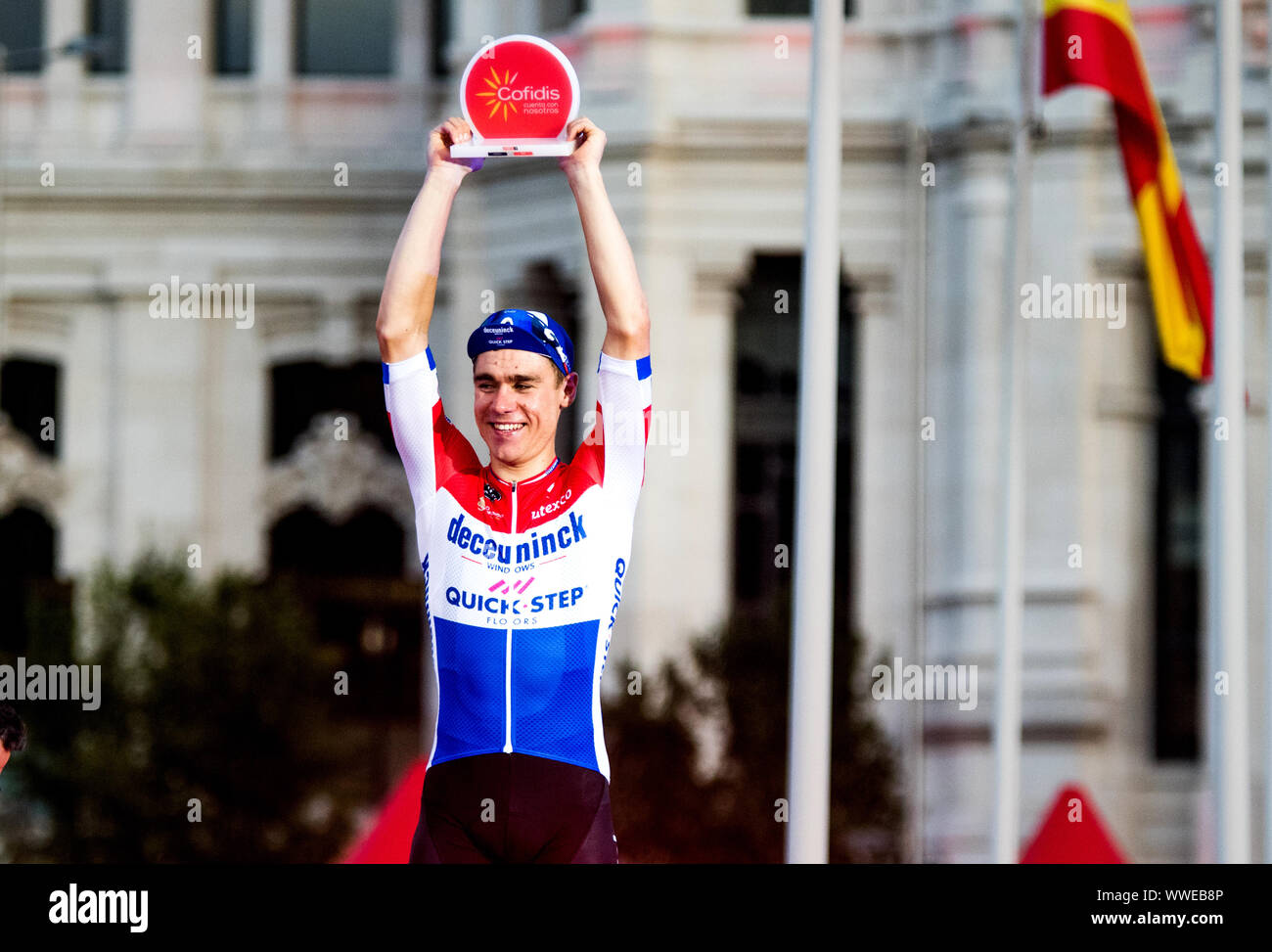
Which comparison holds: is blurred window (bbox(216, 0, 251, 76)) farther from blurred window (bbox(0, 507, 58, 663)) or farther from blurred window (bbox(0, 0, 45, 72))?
blurred window (bbox(0, 507, 58, 663))

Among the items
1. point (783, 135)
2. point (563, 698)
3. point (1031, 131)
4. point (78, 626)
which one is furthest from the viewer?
point (783, 135)

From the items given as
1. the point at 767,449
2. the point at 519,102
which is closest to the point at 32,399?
the point at 767,449

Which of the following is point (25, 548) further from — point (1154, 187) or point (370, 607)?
point (1154, 187)

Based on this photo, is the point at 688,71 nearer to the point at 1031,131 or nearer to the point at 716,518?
the point at 716,518

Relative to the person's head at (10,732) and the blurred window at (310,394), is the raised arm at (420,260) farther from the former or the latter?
the blurred window at (310,394)

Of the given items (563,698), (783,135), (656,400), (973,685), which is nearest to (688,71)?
(783,135)

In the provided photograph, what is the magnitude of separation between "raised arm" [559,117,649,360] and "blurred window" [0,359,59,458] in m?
28.3

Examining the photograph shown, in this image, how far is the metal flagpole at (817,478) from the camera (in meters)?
12.3

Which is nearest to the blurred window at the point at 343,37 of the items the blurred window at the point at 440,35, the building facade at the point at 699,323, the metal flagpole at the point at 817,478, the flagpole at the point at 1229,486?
the building facade at the point at 699,323

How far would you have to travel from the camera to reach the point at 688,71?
1254 inches

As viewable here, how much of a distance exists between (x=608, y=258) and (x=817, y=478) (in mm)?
6017

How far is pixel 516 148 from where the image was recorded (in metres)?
6.82

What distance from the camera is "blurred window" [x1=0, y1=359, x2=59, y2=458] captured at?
113ft

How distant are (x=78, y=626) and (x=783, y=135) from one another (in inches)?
406
